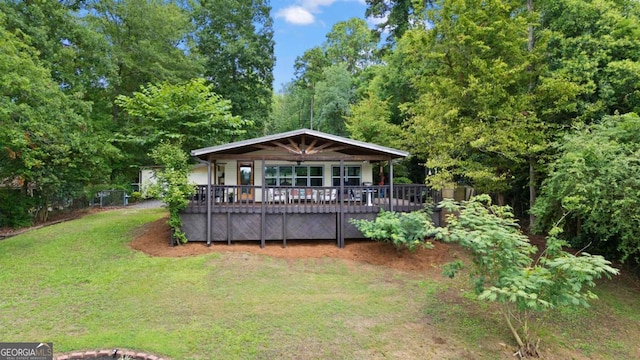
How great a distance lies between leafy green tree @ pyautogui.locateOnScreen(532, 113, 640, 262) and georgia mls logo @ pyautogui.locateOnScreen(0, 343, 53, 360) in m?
9.11

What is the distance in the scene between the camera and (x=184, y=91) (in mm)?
12148

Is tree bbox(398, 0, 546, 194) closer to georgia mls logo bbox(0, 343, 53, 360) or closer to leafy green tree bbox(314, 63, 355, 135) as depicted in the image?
georgia mls logo bbox(0, 343, 53, 360)

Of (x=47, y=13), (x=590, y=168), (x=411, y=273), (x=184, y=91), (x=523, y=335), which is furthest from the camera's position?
(x=47, y=13)

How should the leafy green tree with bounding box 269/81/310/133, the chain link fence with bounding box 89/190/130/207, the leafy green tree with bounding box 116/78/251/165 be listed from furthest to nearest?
the leafy green tree with bounding box 269/81/310/133
the chain link fence with bounding box 89/190/130/207
the leafy green tree with bounding box 116/78/251/165

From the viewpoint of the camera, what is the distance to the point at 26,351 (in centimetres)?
452

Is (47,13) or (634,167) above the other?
(47,13)

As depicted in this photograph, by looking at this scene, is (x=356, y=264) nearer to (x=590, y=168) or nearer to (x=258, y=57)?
(x=590, y=168)

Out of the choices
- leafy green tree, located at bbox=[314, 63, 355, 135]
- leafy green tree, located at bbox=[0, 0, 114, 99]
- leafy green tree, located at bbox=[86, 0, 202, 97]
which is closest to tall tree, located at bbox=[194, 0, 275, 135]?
leafy green tree, located at bbox=[86, 0, 202, 97]

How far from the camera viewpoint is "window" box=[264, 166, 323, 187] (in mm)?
14164

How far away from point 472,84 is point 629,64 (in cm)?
415

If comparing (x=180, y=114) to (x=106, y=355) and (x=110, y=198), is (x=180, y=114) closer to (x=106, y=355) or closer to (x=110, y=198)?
(x=106, y=355)

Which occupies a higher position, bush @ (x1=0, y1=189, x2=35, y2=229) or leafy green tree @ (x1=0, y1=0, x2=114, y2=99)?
leafy green tree @ (x1=0, y1=0, x2=114, y2=99)

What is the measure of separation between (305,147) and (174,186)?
14.1ft

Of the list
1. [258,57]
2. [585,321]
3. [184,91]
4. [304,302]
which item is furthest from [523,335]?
[258,57]
